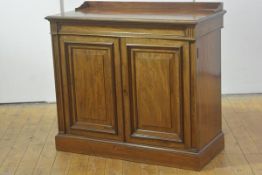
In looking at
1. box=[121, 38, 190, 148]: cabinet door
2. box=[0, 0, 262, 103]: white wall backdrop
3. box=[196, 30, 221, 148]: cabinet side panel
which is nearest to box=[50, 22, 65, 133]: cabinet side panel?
box=[121, 38, 190, 148]: cabinet door

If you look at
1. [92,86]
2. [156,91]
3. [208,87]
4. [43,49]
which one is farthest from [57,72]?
[43,49]

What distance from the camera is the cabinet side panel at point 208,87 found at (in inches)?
140

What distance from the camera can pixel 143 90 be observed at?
12.1 ft

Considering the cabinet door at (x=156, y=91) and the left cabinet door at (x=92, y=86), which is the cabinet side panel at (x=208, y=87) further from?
the left cabinet door at (x=92, y=86)

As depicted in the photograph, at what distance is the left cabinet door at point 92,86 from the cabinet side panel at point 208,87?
0.55 m

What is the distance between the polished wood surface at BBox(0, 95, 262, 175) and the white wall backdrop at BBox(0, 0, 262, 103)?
300 millimetres

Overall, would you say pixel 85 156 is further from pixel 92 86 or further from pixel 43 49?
pixel 43 49

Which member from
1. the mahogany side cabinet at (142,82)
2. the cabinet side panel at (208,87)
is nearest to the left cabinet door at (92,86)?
the mahogany side cabinet at (142,82)

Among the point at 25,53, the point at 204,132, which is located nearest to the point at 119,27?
the point at 204,132

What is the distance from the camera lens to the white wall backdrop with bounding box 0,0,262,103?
5.17 metres

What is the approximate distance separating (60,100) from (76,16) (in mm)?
624

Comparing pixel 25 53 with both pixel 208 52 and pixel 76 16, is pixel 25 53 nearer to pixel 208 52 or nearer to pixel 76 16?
pixel 76 16

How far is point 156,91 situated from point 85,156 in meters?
0.74

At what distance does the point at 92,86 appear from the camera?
387 cm
